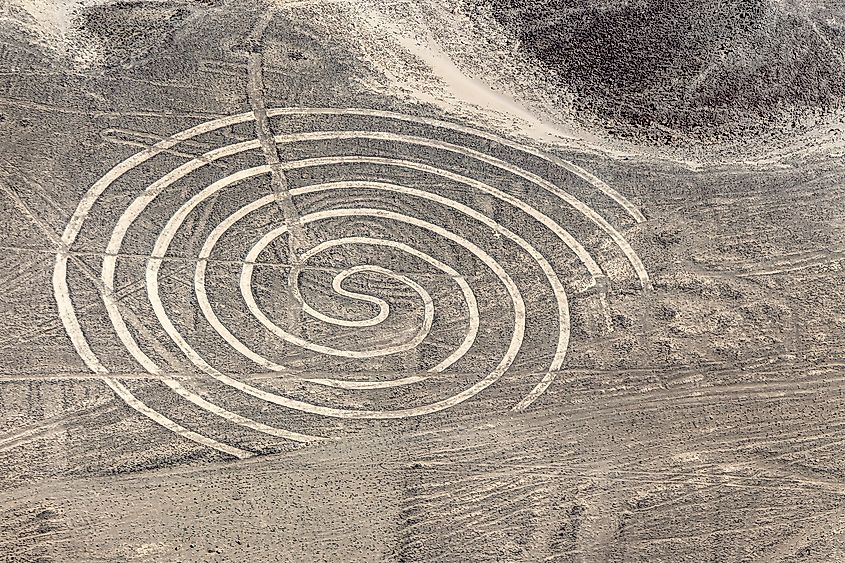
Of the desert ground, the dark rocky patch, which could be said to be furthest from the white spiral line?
the dark rocky patch

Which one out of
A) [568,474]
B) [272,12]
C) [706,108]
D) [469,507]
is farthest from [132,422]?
[706,108]

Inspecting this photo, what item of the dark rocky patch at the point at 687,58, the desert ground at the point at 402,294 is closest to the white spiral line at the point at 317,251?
the desert ground at the point at 402,294

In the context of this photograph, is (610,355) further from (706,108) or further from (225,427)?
(706,108)

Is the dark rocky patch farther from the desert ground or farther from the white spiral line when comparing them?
the white spiral line

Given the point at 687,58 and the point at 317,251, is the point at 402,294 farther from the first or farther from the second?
the point at 687,58

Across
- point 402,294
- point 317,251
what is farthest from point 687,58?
point 317,251

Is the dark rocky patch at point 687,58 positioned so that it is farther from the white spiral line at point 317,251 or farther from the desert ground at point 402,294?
the white spiral line at point 317,251
